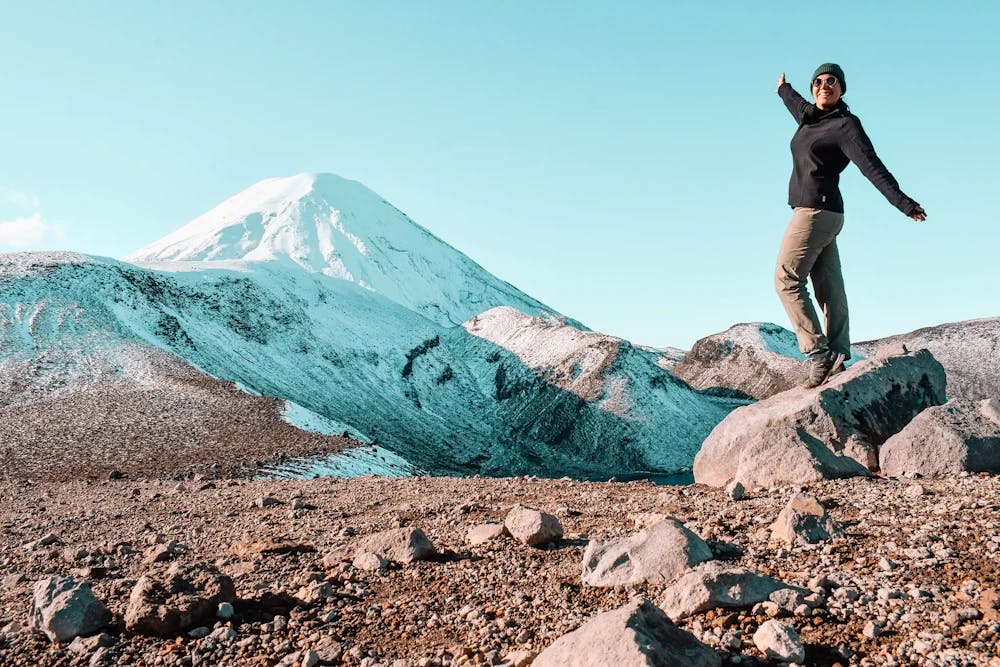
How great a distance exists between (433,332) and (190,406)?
318ft

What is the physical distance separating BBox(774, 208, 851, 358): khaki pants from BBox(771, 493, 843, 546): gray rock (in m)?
4.16

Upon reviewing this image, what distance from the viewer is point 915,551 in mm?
5508

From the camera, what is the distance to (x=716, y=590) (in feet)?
16.3

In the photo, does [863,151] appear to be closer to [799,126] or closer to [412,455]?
[799,126]

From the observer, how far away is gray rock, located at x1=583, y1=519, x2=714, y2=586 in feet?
19.1

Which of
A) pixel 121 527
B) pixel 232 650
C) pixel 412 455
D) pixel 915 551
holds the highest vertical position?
pixel 915 551

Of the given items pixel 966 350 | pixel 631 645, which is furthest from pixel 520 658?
pixel 966 350

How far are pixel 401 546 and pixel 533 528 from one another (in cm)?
142

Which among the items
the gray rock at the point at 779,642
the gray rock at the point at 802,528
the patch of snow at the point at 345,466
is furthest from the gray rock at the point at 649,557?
the patch of snow at the point at 345,466

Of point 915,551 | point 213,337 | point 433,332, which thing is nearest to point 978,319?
point 433,332

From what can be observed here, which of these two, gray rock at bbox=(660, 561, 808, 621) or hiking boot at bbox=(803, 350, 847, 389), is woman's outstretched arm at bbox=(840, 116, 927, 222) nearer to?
hiking boot at bbox=(803, 350, 847, 389)

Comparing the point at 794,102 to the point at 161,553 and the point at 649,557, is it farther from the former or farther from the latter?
the point at 161,553

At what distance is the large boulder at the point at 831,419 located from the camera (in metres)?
10.2

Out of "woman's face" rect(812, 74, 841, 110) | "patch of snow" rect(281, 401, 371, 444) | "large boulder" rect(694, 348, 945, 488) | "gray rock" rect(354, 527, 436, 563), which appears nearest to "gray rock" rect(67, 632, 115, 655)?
"gray rock" rect(354, 527, 436, 563)
